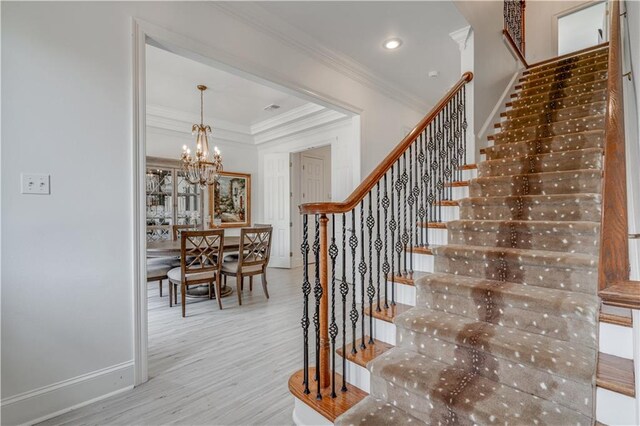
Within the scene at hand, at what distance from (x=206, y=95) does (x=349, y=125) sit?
2.30 m

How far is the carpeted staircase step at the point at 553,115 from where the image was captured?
9.82 ft

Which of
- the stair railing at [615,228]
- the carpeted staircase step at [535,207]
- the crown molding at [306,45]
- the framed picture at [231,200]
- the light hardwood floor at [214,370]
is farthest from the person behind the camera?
the framed picture at [231,200]

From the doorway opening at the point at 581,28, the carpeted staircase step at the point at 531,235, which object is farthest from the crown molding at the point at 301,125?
the doorway opening at the point at 581,28

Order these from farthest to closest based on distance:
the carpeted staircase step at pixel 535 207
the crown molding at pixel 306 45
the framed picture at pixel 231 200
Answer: the framed picture at pixel 231 200 → the crown molding at pixel 306 45 → the carpeted staircase step at pixel 535 207

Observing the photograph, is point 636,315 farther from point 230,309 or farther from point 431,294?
point 230,309

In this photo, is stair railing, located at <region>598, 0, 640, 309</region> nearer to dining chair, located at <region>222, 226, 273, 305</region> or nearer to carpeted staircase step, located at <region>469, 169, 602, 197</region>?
carpeted staircase step, located at <region>469, 169, 602, 197</region>

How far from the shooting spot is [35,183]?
1.76 m

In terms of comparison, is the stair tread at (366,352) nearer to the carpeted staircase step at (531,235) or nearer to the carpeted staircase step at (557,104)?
the carpeted staircase step at (531,235)

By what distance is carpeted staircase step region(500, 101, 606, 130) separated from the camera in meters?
2.99

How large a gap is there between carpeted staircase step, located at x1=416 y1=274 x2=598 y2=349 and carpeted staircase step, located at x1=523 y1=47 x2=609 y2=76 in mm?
4007

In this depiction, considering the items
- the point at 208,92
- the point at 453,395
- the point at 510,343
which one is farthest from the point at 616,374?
the point at 208,92

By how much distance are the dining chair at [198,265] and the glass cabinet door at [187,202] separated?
6.89ft

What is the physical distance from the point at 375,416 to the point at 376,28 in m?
3.36

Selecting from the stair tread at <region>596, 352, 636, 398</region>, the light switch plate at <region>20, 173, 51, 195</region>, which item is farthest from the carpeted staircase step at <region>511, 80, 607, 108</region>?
the light switch plate at <region>20, 173, 51, 195</region>
